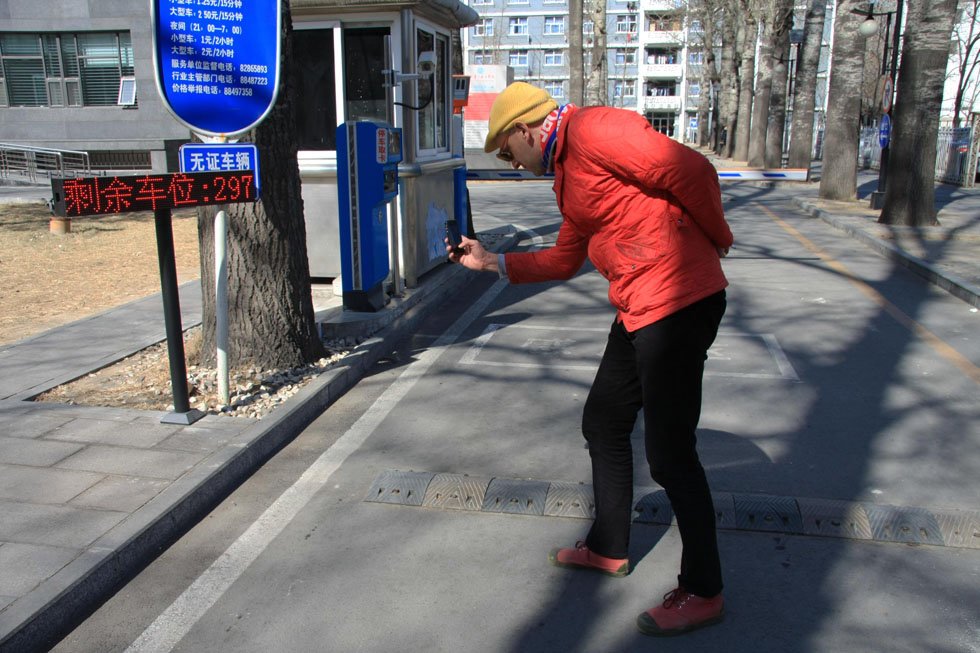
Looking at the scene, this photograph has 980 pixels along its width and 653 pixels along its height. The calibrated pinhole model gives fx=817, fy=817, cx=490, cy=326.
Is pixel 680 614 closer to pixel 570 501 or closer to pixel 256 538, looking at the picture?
pixel 570 501

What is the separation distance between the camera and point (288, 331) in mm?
5695

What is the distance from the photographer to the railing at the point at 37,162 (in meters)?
25.9

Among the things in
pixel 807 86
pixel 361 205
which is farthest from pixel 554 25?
pixel 361 205

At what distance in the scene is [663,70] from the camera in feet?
294

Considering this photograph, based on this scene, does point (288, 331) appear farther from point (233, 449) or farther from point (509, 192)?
point (509, 192)

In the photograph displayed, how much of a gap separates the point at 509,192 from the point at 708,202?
65.6 ft

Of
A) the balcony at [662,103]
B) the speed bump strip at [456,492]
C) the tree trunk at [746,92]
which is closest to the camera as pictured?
the speed bump strip at [456,492]

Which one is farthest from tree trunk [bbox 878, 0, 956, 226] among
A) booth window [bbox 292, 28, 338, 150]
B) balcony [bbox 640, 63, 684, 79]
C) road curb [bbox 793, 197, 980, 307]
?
balcony [bbox 640, 63, 684, 79]

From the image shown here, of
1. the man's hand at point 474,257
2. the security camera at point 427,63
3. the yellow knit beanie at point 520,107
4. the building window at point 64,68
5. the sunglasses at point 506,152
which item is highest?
the building window at point 64,68

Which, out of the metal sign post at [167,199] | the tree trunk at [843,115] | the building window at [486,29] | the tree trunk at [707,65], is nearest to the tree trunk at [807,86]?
the tree trunk at [843,115]

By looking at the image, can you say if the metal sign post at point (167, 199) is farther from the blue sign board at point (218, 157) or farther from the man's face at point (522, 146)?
the man's face at point (522, 146)

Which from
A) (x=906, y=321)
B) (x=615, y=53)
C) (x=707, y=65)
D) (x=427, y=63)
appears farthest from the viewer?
(x=615, y=53)

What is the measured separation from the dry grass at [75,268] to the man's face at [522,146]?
5658 mm

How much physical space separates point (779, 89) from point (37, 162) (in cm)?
2500
